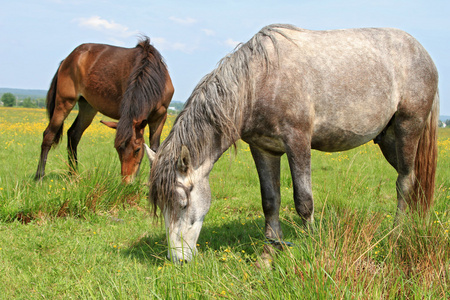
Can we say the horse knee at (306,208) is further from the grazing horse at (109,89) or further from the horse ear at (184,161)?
the grazing horse at (109,89)

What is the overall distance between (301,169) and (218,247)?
55.2 inches

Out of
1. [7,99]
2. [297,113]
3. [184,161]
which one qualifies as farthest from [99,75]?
[7,99]

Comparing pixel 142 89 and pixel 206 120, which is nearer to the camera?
pixel 206 120

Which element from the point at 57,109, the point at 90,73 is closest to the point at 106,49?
the point at 90,73

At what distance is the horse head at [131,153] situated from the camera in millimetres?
5730

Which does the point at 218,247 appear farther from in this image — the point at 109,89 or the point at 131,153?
the point at 109,89

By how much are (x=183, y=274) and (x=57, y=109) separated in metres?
5.91

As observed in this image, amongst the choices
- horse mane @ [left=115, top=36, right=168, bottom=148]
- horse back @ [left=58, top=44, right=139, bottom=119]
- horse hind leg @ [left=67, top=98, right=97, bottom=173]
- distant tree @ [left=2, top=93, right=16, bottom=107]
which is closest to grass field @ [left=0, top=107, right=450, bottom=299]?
horse mane @ [left=115, top=36, right=168, bottom=148]

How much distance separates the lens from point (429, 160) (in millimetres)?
4539

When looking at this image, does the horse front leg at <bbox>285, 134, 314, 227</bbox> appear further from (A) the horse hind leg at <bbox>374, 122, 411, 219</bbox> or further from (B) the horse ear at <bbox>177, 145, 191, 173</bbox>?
(A) the horse hind leg at <bbox>374, 122, 411, 219</bbox>

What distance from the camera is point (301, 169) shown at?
12.0 ft

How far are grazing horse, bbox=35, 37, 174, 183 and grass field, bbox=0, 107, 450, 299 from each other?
3.40 ft

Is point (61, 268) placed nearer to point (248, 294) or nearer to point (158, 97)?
point (248, 294)

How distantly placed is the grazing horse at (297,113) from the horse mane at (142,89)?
8.17 ft
